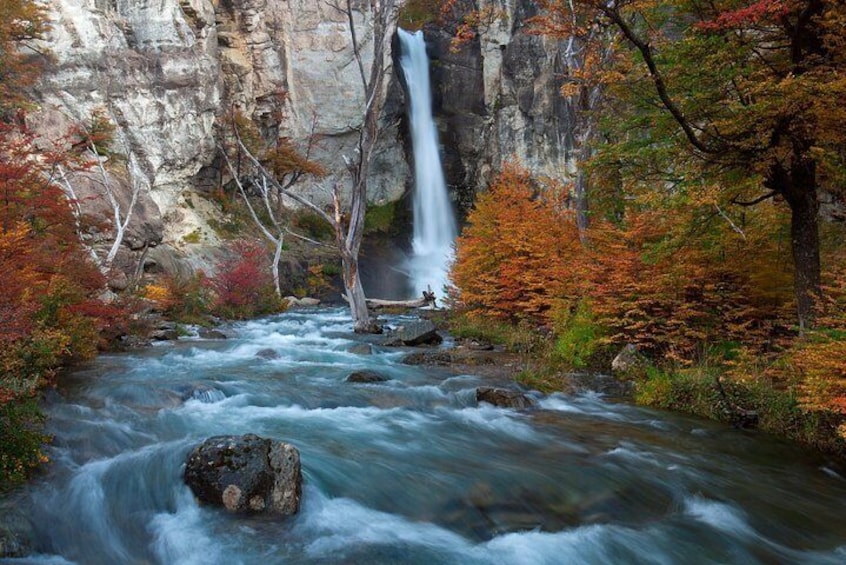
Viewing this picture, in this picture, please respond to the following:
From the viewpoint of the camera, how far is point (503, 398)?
7.89 m

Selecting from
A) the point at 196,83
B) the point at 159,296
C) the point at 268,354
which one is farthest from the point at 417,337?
the point at 196,83

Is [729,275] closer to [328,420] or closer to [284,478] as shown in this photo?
[328,420]

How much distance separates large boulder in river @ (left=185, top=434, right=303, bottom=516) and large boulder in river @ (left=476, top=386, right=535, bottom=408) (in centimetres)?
375

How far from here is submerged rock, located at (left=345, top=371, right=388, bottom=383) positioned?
29.7 feet

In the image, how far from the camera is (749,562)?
168 inches

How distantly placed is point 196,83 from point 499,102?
17.4 metres

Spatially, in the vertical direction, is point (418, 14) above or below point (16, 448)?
above

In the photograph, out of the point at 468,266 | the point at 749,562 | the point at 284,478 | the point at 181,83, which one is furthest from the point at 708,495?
the point at 181,83

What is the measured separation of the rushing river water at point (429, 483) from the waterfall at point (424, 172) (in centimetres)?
2746

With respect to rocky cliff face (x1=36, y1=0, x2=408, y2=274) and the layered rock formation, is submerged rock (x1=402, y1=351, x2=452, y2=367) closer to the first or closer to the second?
the layered rock formation

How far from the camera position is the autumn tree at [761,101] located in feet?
20.0

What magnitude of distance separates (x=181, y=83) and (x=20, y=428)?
26.2 metres

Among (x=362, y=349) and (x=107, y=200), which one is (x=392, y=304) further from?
(x=362, y=349)

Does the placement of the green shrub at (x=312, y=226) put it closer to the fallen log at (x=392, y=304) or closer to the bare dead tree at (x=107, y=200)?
the fallen log at (x=392, y=304)
